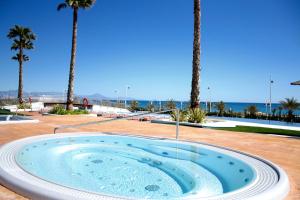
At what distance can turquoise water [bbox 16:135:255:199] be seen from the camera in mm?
5469

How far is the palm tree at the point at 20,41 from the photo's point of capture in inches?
1356

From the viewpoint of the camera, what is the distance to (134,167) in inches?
289

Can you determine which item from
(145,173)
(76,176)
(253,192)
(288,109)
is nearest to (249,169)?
(253,192)

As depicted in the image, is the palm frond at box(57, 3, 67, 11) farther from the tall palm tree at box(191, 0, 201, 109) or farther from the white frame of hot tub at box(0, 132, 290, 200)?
the white frame of hot tub at box(0, 132, 290, 200)

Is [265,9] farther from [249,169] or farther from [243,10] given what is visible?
[249,169]

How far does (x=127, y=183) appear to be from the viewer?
5.84m

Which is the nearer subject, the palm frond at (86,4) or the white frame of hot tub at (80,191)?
the white frame of hot tub at (80,191)

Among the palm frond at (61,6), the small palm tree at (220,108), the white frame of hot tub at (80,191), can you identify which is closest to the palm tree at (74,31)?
the palm frond at (61,6)

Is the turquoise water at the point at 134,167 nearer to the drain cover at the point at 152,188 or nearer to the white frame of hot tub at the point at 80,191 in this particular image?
the drain cover at the point at 152,188

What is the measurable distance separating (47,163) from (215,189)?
467 cm

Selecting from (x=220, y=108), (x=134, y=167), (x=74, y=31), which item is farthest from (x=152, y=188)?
(x=220, y=108)

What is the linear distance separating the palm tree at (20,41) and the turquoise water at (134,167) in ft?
93.9

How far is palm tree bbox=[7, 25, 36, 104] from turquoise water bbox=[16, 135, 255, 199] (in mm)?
28621

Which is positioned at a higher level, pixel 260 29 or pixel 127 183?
pixel 260 29
